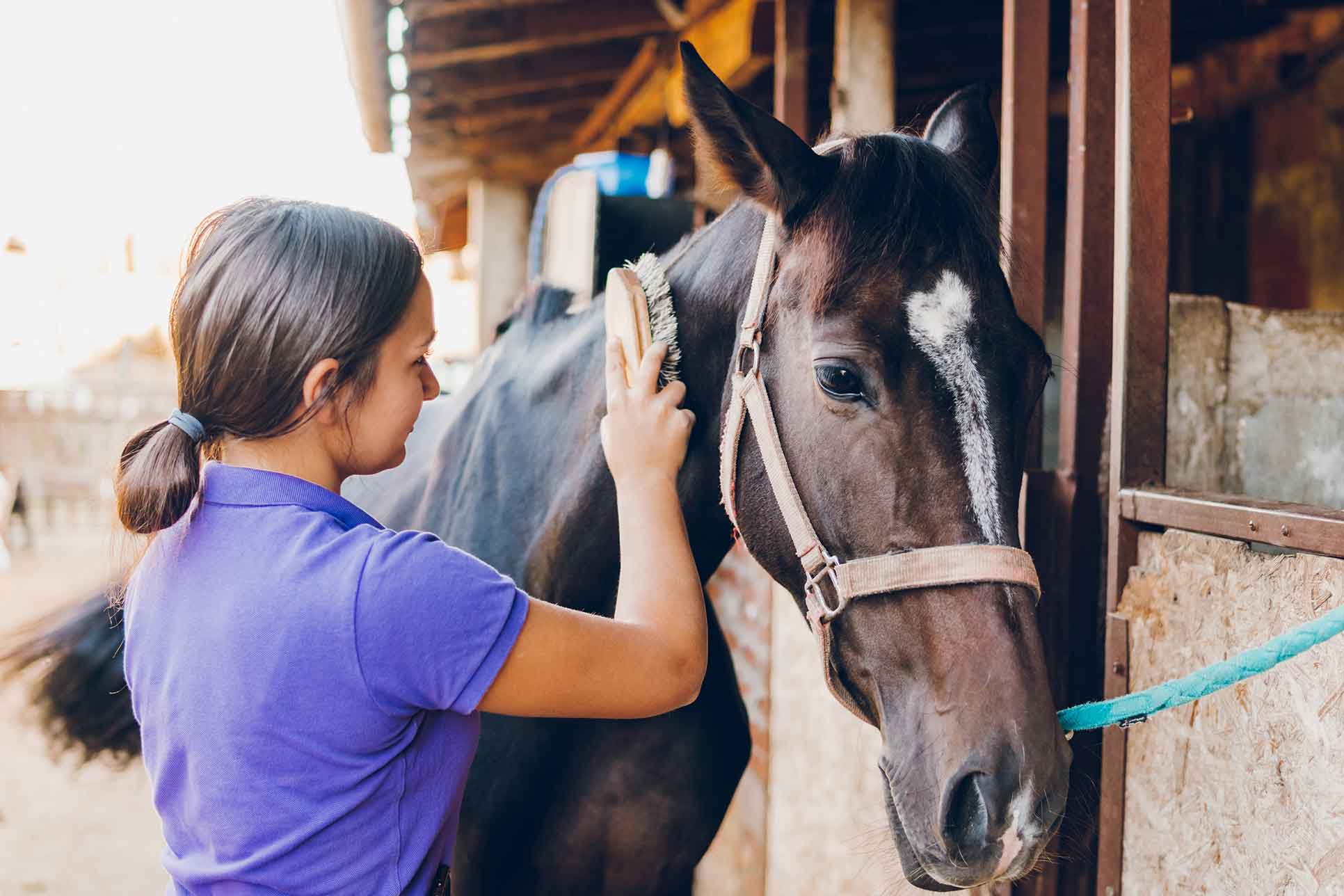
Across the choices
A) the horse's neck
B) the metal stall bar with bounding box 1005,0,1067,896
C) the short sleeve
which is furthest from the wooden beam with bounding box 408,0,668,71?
the short sleeve

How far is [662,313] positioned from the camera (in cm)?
149

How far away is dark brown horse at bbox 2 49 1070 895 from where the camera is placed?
1064mm

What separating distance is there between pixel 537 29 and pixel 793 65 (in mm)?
2110

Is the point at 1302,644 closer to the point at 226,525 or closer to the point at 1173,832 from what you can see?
the point at 1173,832

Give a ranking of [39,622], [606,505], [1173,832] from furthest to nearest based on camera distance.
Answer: [39,622]
[606,505]
[1173,832]

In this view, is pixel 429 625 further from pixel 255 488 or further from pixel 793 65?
pixel 793 65

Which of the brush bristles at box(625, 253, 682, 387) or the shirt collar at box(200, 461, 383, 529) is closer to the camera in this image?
the shirt collar at box(200, 461, 383, 529)

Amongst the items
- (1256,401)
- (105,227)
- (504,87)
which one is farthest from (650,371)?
(105,227)

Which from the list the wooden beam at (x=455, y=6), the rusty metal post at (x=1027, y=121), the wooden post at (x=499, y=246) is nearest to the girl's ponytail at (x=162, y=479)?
the rusty metal post at (x=1027, y=121)

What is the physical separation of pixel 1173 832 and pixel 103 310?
1934 centimetres

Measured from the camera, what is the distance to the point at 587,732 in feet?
5.61

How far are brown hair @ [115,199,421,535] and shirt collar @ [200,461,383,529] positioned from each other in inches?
1.3

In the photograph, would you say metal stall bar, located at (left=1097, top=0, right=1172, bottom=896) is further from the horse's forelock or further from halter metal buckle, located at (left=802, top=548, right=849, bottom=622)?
halter metal buckle, located at (left=802, top=548, right=849, bottom=622)

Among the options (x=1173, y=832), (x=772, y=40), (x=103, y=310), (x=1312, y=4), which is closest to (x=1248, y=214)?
(x=1312, y=4)
